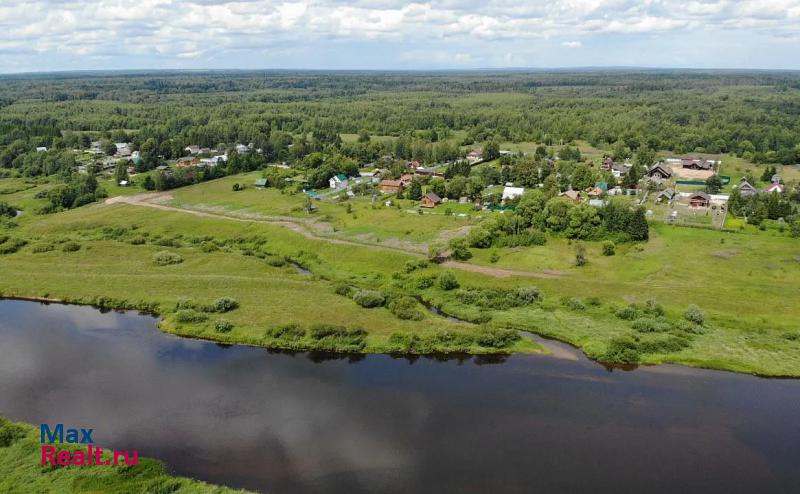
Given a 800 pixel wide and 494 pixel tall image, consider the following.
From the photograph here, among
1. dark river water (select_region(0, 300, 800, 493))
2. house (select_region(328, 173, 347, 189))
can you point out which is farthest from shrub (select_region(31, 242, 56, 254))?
house (select_region(328, 173, 347, 189))

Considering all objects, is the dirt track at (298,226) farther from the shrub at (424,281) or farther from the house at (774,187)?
the house at (774,187)

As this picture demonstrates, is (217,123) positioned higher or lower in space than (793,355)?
higher

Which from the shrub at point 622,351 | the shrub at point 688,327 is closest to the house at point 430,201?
the shrub at point 688,327

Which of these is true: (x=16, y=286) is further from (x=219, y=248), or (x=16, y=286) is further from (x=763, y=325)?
(x=763, y=325)

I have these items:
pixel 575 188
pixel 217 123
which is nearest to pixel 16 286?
pixel 575 188

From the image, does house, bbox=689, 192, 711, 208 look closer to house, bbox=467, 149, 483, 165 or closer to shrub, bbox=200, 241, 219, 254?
house, bbox=467, 149, 483, 165

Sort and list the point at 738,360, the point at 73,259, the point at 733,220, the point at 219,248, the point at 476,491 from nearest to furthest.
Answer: the point at 476,491 < the point at 738,360 < the point at 73,259 < the point at 219,248 < the point at 733,220

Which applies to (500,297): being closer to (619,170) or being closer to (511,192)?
(511,192)
